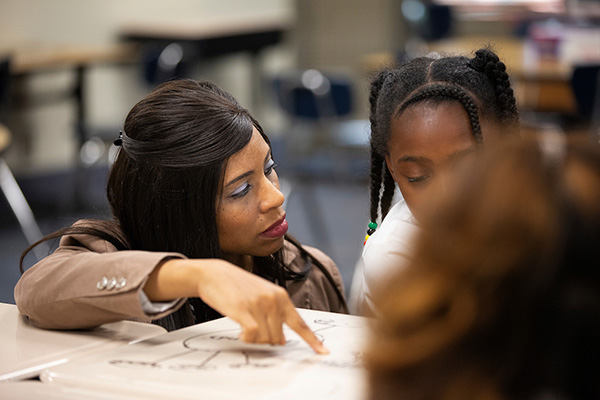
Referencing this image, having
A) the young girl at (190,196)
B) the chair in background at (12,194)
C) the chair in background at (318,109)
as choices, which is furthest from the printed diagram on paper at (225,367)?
the chair in background at (318,109)

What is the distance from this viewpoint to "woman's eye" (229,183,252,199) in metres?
1.44

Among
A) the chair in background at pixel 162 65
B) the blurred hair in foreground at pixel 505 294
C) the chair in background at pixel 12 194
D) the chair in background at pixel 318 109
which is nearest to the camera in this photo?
the blurred hair in foreground at pixel 505 294

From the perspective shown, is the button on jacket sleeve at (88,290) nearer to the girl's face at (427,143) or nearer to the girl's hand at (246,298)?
the girl's hand at (246,298)

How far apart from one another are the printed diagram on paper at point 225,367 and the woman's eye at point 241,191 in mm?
386

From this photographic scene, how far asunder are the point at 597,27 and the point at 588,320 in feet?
17.1

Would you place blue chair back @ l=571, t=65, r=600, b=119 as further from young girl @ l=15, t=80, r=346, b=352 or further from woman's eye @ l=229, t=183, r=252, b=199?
woman's eye @ l=229, t=183, r=252, b=199

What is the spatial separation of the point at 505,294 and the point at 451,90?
0.95 metres

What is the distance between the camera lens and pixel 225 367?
0.92 meters

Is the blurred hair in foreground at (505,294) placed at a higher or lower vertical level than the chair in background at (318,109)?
higher

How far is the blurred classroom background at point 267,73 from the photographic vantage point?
4574 millimetres

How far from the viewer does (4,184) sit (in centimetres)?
436

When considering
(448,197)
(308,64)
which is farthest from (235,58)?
(448,197)

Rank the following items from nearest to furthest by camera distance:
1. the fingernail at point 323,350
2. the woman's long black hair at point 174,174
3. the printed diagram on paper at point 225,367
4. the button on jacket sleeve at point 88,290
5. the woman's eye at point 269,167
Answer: the printed diagram on paper at point 225,367 < the fingernail at point 323,350 < the button on jacket sleeve at point 88,290 < the woman's long black hair at point 174,174 < the woman's eye at point 269,167

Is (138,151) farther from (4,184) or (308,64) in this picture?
(308,64)
